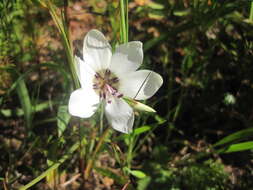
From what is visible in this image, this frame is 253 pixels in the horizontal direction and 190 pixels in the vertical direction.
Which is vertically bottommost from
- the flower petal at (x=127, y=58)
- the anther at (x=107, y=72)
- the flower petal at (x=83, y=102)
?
the flower petal at (x=83, y=102)

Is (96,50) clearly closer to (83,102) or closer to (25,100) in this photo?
(83,102)

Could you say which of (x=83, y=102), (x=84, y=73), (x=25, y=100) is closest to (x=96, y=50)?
(x=84, y=73)

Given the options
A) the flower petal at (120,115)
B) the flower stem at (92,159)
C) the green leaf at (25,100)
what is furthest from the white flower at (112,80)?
the green leaf at (25,100)

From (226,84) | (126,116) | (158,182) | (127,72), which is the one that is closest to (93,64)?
(127,72)

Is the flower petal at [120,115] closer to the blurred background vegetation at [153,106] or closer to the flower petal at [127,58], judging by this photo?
the flower petal at [127,58]

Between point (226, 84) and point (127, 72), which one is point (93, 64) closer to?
point (127, 72)

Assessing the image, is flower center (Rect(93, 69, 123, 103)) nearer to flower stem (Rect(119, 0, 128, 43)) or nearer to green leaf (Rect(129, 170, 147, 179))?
flower stem (Rect(119, 0, 128, 43))
